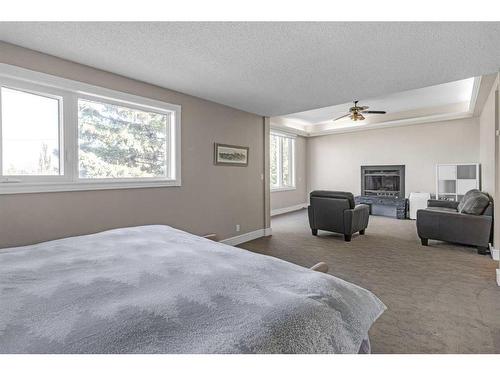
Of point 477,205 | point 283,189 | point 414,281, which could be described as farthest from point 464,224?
point 283,189

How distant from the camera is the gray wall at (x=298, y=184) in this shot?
26.0ft

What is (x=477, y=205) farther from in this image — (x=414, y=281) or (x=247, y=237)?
(x=247, y=237)

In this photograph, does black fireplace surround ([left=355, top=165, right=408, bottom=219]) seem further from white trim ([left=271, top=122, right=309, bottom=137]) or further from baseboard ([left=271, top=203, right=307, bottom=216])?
white trim ([left=271, top=122, right=309, bottom=137])

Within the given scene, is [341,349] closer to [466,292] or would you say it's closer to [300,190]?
[466,292]

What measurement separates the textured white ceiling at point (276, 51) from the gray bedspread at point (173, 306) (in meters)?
1.68

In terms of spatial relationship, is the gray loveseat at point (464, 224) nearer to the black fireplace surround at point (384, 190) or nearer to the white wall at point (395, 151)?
the black fireplace surround at point (384, 190)

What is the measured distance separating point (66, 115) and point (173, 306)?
8.26 feet

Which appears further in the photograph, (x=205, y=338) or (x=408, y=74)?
(x=408, y=74)

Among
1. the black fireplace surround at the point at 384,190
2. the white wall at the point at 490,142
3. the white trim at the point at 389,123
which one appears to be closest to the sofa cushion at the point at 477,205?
the white wall at the point at 490,142

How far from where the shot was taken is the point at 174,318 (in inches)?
32.9
